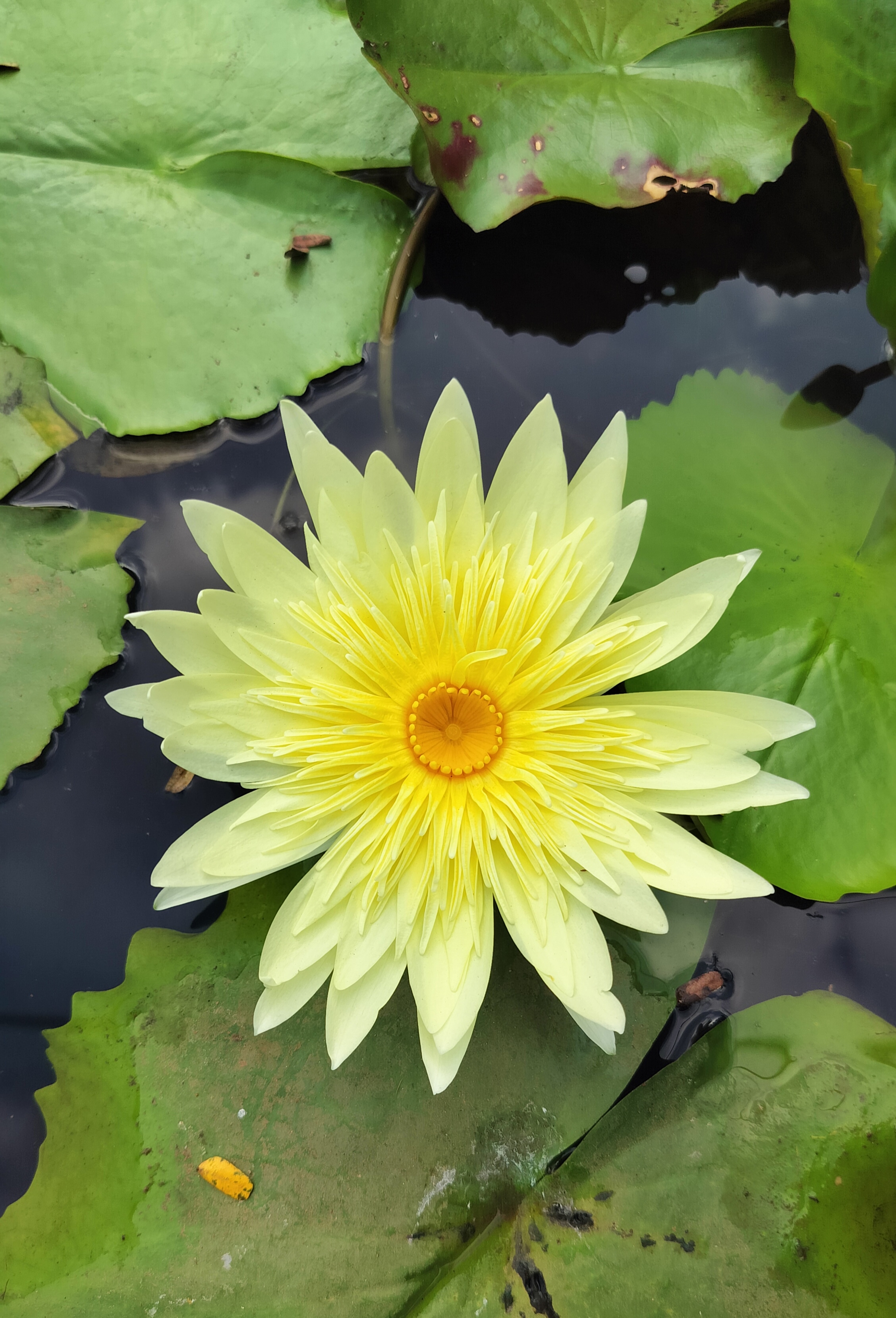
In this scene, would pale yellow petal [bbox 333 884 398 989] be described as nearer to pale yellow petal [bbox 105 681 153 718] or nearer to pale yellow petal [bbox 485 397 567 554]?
pale yellow petal [bbox 105 681 153 718]

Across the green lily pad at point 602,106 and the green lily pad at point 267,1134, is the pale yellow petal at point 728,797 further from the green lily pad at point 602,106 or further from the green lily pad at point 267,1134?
the green lily pad at point 602,106

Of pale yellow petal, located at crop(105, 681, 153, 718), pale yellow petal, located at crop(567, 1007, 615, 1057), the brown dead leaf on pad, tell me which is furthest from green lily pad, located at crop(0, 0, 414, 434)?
pale yellow petal, located at crop(567, 1007, 615, 1057)

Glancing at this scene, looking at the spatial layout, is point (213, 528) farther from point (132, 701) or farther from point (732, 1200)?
point (732, 1200)

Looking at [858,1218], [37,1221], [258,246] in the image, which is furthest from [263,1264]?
[258,246]

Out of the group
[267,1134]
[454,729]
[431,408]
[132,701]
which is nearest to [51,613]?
[132,701]

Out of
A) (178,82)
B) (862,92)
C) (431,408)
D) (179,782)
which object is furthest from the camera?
(431,408)

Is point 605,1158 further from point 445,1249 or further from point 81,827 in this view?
point 81,827
